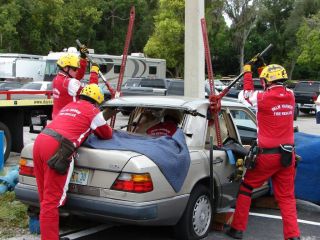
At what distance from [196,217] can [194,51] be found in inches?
221

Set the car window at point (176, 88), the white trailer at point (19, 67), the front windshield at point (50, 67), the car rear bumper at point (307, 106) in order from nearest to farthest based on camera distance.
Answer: the car window at point (176, 88), the car rear bumper at point (307, 106), the front windshield at point (50, 67), the white trailer at point (19, 67)

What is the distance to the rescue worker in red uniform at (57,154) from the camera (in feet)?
16.1

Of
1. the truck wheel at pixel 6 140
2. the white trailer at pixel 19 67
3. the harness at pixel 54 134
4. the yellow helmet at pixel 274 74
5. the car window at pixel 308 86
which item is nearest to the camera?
the harness at pixel 54 134

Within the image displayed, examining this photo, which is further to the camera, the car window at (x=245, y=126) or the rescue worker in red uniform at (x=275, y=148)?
the car window at (x=245, y=126)

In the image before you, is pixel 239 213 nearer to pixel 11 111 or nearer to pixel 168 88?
pixel 11 111

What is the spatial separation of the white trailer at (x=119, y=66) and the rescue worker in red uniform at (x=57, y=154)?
2443 centimetres

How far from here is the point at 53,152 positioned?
4.97 m

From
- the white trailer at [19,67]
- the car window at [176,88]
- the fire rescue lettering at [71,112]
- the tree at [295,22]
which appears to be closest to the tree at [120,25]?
the tree at [295,22]

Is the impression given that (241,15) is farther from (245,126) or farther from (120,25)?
(245,126)

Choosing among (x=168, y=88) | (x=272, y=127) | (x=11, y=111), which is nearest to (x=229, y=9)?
(x=168, y=88)

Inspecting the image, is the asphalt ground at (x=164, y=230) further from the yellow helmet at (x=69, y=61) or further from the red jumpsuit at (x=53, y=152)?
the yellow helmet at (x=69, y=61)

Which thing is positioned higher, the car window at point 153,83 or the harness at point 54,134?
the harness at point 54,134

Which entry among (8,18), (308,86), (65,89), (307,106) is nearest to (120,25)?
(8,18)

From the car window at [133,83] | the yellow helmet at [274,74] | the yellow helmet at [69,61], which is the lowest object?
the car window at [133,83]
